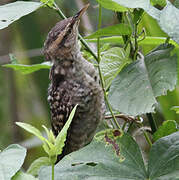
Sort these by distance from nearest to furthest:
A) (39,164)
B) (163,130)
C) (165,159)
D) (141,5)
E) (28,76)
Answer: (141,5) < (165,159) < (163,130) < (39,164) < (28,76)

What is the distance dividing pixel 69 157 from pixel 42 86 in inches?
91.4

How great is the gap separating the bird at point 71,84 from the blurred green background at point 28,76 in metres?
1.17

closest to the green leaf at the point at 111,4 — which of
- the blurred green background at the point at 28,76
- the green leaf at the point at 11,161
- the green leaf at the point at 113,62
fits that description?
the green leaf at the point at 113,62

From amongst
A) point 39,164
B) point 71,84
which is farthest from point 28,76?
point 39,164

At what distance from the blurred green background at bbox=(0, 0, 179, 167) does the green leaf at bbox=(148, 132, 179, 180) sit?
193 cm

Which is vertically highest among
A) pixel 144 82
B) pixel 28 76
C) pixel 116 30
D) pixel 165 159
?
pixel 116 30

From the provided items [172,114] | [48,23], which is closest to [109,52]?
[172,114]

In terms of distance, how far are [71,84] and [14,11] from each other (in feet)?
2.34

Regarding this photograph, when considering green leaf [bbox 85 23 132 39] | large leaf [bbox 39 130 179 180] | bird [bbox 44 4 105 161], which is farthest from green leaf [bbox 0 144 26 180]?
bird [bbox 44 4 105 161]

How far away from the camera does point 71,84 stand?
184cm

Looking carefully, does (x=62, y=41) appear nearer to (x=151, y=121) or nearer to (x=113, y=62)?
(x=113, y=62)

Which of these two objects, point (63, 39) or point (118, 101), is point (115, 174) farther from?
point (63, 39)

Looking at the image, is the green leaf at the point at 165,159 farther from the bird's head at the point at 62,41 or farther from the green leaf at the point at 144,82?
the bird's head at the point at 62,41

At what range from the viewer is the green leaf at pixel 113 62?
1260 millimetres
